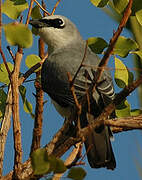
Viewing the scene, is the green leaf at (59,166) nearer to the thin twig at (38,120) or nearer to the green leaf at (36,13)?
the thin twig at (38,120)

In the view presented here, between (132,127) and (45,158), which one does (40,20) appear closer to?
(132,127)

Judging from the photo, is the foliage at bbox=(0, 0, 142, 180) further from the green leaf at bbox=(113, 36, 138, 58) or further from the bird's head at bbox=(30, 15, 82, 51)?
the bird's head at bbox=(30, 15, 82, 51)

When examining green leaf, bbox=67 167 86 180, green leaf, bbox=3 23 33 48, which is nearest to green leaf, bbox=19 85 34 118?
green leaf, bbox=67 167 86 180

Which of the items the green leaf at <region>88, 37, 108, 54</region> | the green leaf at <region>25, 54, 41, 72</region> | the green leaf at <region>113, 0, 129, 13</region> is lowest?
the green leaf at <region>25, 54, 41, 72</region>

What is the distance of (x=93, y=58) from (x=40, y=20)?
0.61 metres

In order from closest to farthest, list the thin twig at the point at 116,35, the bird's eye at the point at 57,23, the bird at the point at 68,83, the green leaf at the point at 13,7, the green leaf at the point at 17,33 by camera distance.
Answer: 1. the green leaf at the point at 17,33
2. the thin twig at the point at 116,35
3. the green leaf at the point at 13,7
4. the bird at the point at 68,83
5. the bird's eye at the point at 57,23

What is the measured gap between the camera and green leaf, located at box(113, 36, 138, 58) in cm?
300

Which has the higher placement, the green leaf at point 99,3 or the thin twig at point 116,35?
the green leaf at point 99,3

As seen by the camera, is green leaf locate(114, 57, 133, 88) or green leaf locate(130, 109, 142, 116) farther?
green leaf locate(130, 109, 142, 116)

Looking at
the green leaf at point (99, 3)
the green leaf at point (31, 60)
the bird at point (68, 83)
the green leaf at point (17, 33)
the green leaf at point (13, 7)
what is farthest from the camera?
the green leaf at point (31, 60)

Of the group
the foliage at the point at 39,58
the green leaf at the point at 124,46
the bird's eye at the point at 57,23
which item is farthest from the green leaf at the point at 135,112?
the bird's eye at the point at 57,23

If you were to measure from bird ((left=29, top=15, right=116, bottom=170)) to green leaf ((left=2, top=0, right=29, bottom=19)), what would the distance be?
0.66 m

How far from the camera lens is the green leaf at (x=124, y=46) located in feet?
9.85

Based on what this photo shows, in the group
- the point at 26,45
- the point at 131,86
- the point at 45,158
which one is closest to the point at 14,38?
the point at 26,45
